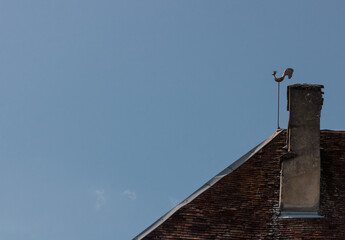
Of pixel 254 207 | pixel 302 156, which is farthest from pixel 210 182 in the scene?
pixel 302 156

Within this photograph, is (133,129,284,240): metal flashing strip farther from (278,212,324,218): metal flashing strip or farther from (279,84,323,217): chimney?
(278,212,324,218): metal flashing strip

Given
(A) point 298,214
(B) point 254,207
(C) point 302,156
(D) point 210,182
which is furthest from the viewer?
(D) point 210,182

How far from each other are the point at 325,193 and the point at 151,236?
3214 millimetres

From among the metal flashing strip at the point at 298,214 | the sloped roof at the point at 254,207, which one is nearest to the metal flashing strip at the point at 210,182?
the sloped roof at the point at 254,207

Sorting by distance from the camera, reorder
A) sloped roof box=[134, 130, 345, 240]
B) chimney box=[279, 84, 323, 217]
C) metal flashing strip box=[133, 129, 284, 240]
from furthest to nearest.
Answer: chimney box=[279, 84, 323, 217] → metal flashing strip box=[133, 129, 284, 240] → sloped roof box=[134, 130, 345, 240]

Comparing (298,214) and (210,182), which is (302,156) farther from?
(210,182)

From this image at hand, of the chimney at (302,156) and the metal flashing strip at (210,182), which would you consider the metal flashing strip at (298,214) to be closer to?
the chimney at (302,156)

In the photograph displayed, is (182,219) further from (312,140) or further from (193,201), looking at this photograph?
(312,140)

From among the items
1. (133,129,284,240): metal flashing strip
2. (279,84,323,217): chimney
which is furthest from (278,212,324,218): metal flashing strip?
(133,129,284,240): metal flashing strip

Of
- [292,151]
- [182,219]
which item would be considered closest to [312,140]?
[292,151]

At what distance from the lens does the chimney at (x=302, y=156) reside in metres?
16.6

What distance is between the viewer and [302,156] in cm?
1691

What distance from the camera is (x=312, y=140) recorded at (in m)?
17.0

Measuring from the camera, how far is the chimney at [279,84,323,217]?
54.5 feet
